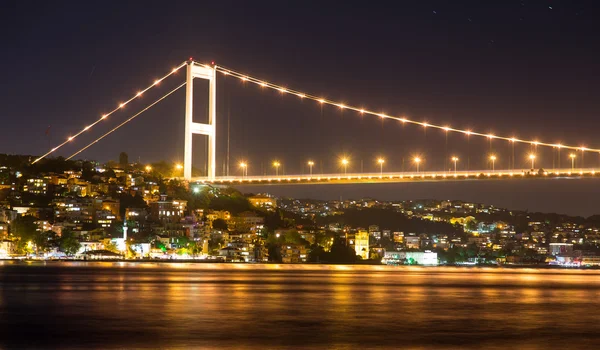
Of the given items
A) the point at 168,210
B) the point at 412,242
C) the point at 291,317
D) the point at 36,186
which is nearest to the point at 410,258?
the point at 412,242

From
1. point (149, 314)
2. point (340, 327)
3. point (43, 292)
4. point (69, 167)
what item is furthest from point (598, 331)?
point (69, 167)

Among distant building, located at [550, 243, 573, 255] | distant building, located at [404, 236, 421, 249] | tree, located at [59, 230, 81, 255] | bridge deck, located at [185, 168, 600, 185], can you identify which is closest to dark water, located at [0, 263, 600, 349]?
bridge deck, located at [185, 168, 600, 185]

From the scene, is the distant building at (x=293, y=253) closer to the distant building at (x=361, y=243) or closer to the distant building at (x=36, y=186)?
the distant building at (x=361, y=243)

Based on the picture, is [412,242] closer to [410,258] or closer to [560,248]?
[410,258]

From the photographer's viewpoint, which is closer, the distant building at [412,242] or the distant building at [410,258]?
the distant building at [410,258]

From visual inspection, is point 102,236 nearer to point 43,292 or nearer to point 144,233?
point 144,233

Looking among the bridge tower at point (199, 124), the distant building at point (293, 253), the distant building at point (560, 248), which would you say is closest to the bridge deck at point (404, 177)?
the bridge tower at point (199, 124)
